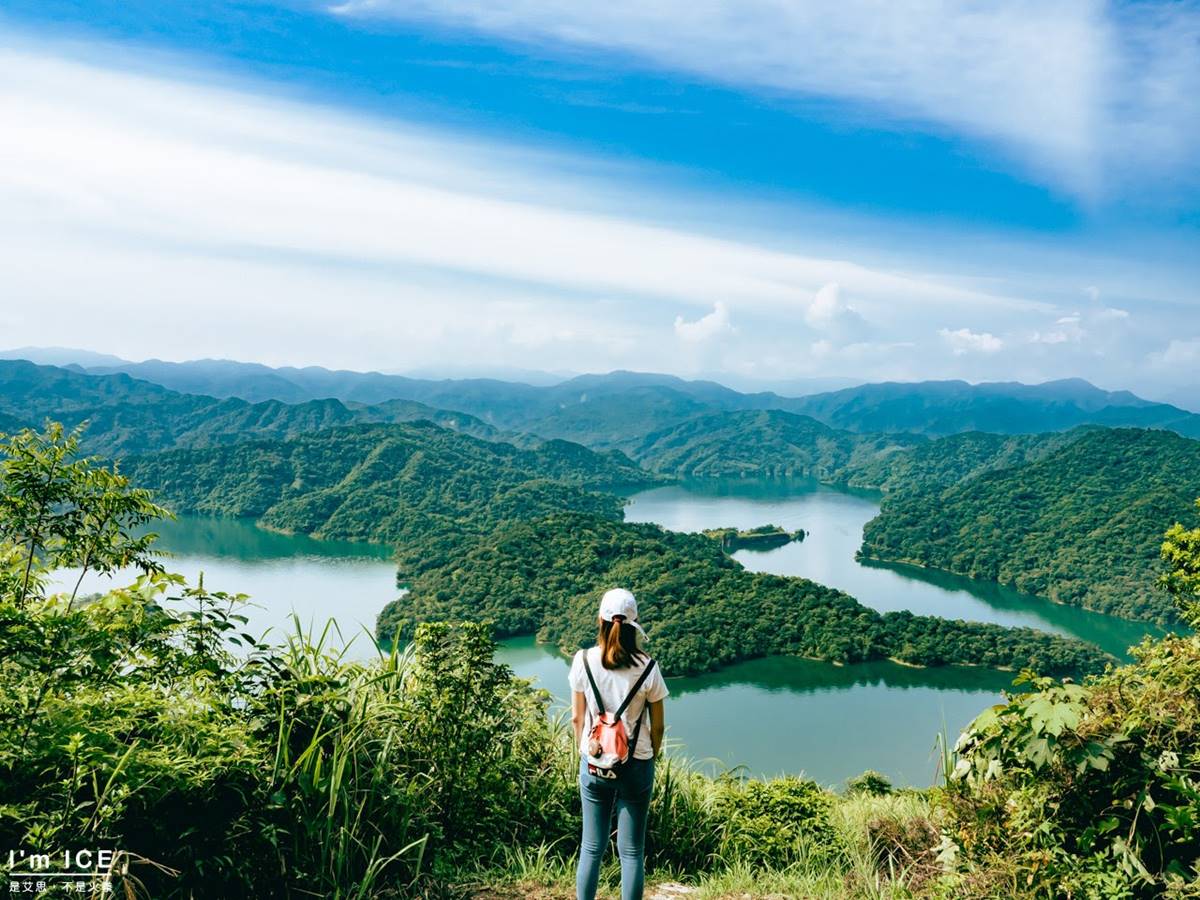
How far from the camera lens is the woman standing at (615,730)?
6.34ft

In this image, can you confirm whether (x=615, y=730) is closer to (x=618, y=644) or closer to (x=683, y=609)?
(x=618, y=644)

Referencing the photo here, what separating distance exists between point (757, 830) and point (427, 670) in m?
1.55

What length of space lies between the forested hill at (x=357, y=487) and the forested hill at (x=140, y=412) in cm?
2159

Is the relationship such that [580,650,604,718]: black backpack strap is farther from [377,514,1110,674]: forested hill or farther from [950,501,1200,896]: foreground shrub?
[377,514,1110,674]: forested hill

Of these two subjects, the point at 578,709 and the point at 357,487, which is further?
the point at 357,487

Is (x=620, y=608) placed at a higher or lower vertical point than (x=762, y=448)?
lower

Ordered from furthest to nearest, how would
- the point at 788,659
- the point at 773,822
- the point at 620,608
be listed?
1. the point at 788,659
2. the point at 773,822
3. the point at 620,608

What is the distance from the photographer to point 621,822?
2.01m

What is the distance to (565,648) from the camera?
30.8 meters

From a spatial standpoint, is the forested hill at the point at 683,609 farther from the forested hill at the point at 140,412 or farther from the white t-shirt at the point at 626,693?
the forested hill at the point at 140,412

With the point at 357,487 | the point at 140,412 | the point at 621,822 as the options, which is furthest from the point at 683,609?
the point at 140,412

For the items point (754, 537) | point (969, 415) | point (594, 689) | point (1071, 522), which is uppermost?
point (969, 415)

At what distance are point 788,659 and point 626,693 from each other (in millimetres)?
31224

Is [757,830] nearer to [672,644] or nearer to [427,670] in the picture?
[427,670]
